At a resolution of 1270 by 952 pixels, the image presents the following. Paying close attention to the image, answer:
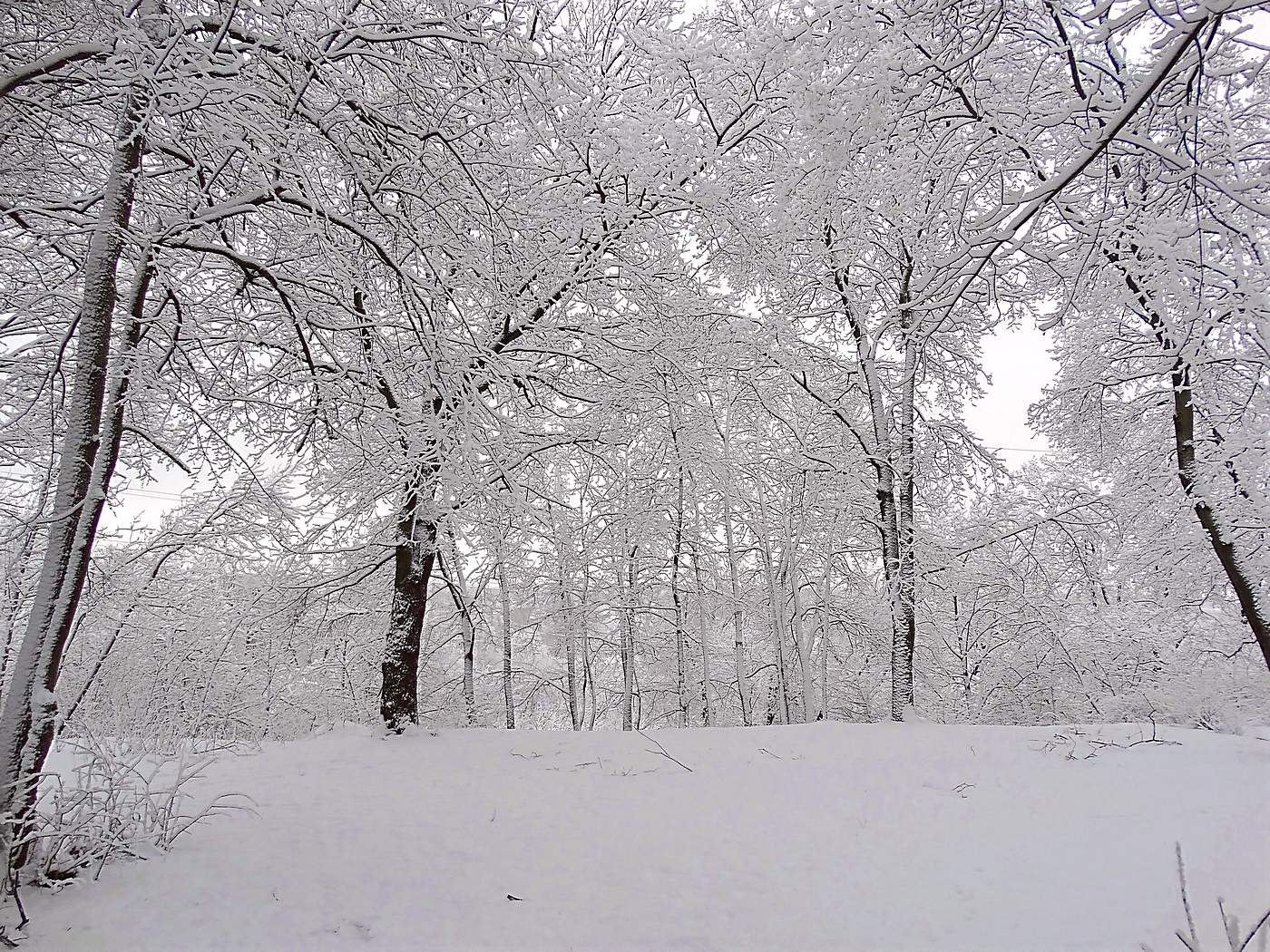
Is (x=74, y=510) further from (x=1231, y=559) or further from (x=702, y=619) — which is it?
(x=702, y=619)

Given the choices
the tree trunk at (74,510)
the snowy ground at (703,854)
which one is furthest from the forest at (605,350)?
the snowy ground at (703,854)

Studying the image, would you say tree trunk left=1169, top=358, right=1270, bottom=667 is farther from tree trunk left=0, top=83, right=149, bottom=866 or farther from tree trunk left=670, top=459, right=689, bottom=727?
tree trunk left=0, top=83, right=149, bottom=866

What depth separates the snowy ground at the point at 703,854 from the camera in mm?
3244

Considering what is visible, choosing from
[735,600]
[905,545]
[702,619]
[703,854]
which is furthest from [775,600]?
[703,854]

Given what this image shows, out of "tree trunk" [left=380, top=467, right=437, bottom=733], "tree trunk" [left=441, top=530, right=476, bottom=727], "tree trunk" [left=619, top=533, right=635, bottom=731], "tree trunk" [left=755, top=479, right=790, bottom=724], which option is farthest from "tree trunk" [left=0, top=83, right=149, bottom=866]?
"tree trunk" [left=619, top=533, right=635, bottom=731]

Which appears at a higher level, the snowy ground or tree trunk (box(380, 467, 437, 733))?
tree trunk (box(380, 467, 437, 733))

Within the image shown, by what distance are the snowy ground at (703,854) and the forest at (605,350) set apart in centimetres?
32

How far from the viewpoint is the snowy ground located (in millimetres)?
3244

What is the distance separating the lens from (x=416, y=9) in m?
4.30

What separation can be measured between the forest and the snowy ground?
0.32 meters

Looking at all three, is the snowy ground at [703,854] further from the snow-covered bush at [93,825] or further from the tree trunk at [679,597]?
the tree trunk at [679,597]

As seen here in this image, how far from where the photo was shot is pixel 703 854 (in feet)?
14.5

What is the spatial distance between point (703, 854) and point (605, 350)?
5963mm

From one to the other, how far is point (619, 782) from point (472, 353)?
13.4ft
